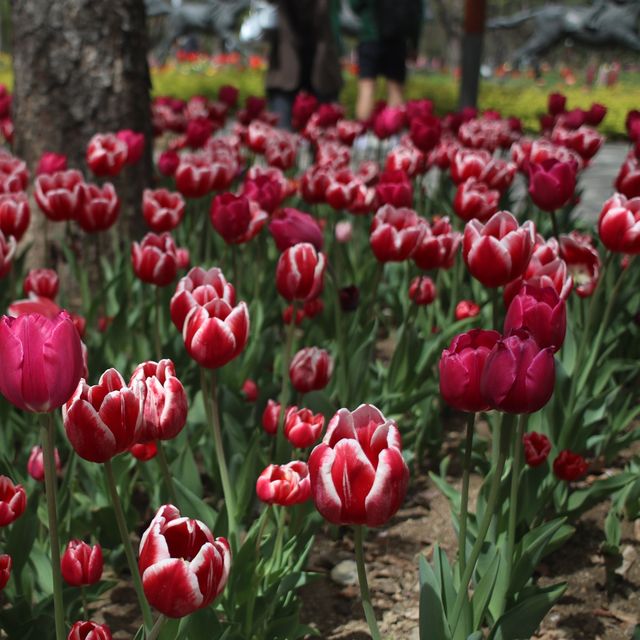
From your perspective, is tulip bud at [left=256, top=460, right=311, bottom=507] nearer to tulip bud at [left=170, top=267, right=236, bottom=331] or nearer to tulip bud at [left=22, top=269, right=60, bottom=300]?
tulip bud at [left=170, top=267, right=236, bottom=331]

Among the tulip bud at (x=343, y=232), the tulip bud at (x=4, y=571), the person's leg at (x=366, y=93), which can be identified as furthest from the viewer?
the person's leg at (x=366, y=93)

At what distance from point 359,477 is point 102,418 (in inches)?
14.1

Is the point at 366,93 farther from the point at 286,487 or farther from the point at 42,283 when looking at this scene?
the point at 286,487

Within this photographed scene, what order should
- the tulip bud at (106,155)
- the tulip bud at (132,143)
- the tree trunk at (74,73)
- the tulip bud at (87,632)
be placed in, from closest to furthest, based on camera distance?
the tulip bud at (87,632) → the tulip bud at (106,155) → the tulip bud at (132,143) → the tree trunk at (74,73)

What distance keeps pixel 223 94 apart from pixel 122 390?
14.6 ft

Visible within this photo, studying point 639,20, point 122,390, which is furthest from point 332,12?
point 639,20

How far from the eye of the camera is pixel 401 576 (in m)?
2.36

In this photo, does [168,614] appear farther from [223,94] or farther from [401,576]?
[223,94]

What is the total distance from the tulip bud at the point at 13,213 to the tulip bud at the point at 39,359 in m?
1.55

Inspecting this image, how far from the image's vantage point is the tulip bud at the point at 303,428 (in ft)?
6.43

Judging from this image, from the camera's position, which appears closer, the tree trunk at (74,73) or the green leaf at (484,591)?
the green leaf at (484,591)

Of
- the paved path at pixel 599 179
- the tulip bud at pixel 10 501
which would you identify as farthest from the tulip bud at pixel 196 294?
the paved path at pixel 599 179

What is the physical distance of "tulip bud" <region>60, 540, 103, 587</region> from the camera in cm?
163

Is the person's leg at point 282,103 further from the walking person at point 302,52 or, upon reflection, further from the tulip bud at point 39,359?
the tulip bud at point 39,359
